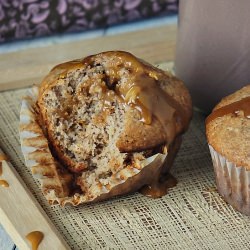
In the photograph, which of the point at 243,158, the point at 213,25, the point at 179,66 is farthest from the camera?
the point at 179,66

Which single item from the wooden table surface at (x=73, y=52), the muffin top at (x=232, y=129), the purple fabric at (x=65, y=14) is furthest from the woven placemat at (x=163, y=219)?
the purple fabric at (x=65, y=14)

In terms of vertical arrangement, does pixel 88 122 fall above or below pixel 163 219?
above

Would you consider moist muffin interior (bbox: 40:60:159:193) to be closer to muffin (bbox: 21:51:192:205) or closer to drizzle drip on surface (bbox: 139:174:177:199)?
muffin (bbox: 21:51:192:205)

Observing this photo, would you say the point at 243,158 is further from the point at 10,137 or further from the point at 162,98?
the point at 10,137

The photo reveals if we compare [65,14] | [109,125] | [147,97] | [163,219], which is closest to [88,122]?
[109,125]

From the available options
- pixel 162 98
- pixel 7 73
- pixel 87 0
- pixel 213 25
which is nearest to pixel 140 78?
pixel 162 98

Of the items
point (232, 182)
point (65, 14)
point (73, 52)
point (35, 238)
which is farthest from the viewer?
point (65, 14)

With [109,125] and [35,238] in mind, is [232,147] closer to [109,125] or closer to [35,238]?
[109,125]

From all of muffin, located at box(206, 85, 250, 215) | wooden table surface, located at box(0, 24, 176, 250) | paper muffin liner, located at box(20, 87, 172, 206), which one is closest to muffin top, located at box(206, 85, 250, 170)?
muffin, located at box(206, 85, 250, 215)
